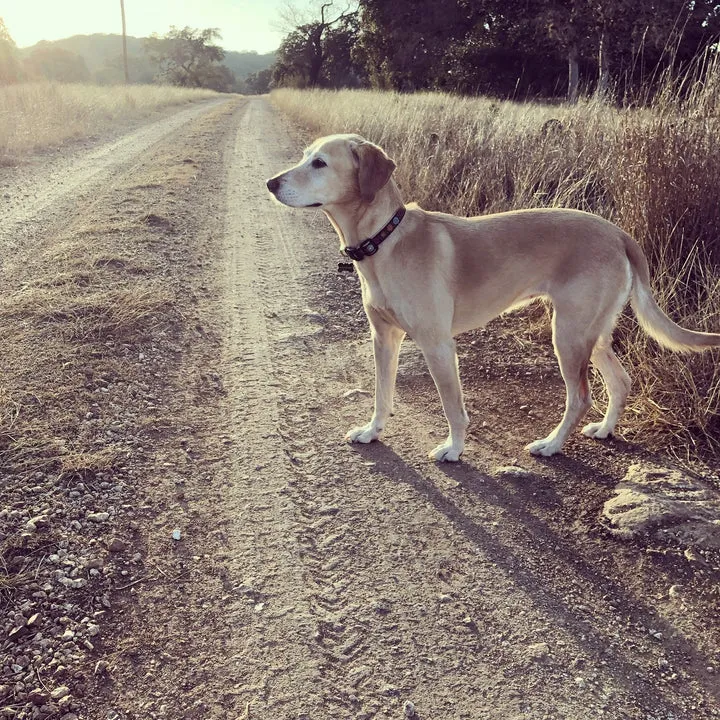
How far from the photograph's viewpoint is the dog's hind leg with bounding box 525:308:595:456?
294 cm

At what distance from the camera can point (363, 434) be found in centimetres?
315

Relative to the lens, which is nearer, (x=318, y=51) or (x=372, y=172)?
(x=372, y=172)

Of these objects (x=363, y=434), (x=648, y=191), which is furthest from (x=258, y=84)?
(x=363, y=434)

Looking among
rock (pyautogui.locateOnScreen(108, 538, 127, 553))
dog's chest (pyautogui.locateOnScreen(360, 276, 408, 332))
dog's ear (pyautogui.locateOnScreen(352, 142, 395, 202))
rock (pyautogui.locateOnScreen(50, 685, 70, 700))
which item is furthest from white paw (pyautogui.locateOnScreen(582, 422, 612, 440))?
rock (pyautogui.locateOnScreen(50, 685, 70, 700))

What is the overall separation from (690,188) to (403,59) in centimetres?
2705

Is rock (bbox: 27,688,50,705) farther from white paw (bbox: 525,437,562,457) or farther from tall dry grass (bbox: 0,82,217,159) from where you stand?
tall dry grass (bbox: 0,82,217,159)

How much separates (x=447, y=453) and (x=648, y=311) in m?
1.27

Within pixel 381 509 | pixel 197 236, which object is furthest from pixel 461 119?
pixel 381 509

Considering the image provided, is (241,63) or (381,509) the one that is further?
(241,63)

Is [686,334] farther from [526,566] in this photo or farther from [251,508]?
[251,508]

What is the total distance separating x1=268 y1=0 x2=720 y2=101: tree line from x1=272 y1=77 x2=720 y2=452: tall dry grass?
8.48 m

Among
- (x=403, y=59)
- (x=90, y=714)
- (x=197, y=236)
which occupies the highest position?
(x=403, y=59)

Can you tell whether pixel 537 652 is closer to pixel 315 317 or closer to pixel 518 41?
pixel 315 317

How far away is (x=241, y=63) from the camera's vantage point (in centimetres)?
15700
